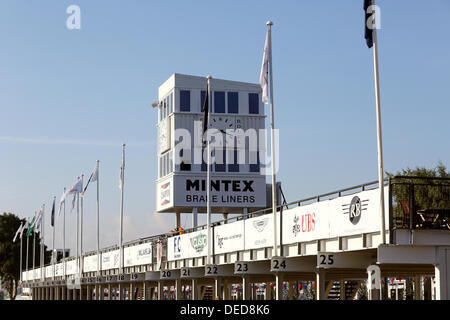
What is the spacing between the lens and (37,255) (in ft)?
511

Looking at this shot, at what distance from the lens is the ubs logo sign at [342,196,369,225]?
1148 inches

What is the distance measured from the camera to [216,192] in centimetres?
7656

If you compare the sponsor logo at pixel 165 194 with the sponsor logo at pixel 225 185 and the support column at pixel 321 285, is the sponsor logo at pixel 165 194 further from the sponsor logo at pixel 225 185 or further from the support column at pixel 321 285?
the support column at pixel 321 285

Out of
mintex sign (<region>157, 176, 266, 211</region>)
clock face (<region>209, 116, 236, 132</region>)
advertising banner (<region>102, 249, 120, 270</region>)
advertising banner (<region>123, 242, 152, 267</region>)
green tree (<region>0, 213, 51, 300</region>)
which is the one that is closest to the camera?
advertising banner (<region>123, 242, 152, 267</region>)

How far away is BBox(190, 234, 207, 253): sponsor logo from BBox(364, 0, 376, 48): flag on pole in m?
20.2

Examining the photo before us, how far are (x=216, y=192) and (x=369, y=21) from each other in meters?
47.7

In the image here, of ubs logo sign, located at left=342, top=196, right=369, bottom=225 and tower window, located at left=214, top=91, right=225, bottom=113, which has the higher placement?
tower window, located at left=214, top=91, right=225, bottom=113

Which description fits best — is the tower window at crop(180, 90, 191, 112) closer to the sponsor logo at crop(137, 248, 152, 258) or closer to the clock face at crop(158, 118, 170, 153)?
the clock face at crop(158, 118, 170, 153)

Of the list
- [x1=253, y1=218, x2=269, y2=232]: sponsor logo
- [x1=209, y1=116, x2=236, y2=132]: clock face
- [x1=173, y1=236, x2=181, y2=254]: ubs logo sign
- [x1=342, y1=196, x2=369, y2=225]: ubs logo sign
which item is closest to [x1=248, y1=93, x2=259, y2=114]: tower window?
[x1=209, y1=116, x2=236, y2=132]: clock face

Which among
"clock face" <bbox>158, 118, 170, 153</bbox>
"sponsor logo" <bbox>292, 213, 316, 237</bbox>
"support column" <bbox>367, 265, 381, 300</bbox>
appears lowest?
"support column" <bbox>367, 265, 381, 300</bbox>

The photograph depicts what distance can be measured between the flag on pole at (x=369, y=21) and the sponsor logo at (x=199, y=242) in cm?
2022
